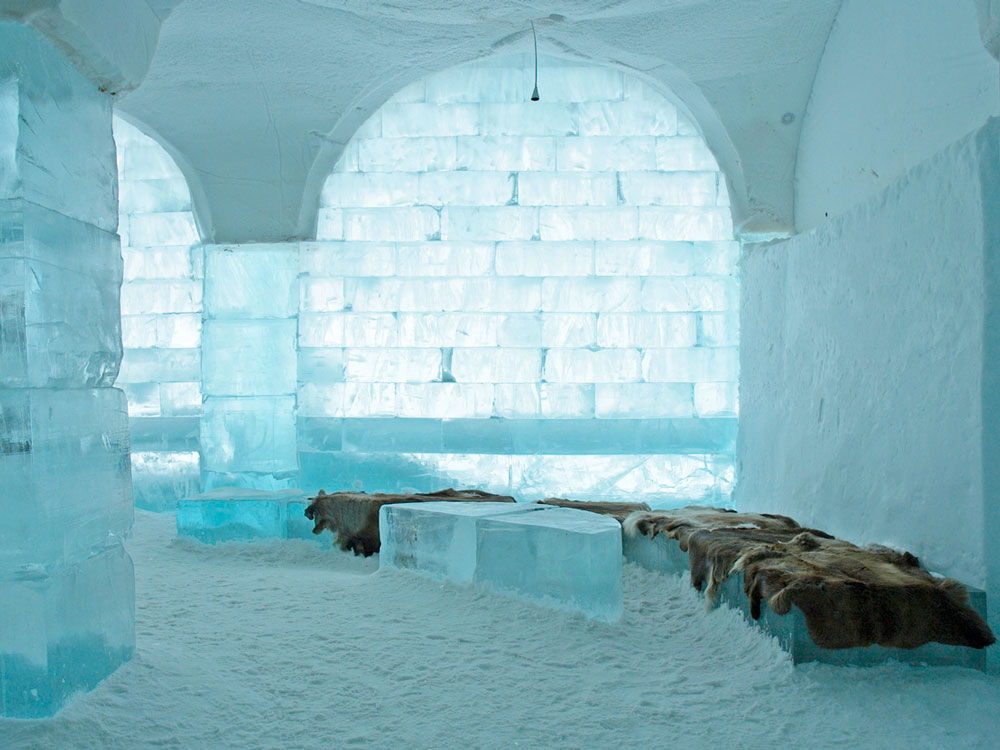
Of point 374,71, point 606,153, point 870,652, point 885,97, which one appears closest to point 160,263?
point 374,71

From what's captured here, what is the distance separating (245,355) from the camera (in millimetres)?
5316

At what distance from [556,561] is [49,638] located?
165 cm

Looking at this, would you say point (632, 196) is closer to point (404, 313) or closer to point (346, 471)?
point (404, 313)

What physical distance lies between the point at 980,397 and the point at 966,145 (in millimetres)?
820

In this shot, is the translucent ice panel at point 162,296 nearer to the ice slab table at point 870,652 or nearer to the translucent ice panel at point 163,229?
the translucent ice panel at point 163,229

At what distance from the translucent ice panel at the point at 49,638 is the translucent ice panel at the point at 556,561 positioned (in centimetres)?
141

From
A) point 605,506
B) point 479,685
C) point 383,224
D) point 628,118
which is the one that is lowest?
point 479,685

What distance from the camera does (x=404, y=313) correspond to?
5477 millimetres

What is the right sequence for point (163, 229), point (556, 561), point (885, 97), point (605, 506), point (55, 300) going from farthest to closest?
point (163, 229) < point (605, 506) < point (885, 97) < point (556, 561) < point (55, 300)

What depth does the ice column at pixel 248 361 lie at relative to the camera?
5285 mm

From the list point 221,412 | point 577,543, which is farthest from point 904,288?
point 221,412

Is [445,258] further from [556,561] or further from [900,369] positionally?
[900,369]

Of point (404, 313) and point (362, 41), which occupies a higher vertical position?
point (362, 41)

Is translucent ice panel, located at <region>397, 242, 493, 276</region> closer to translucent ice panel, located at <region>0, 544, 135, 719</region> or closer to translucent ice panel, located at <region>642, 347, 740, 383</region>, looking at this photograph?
translucent ice panel, located at <region>642, 347, 740, 383</region>
